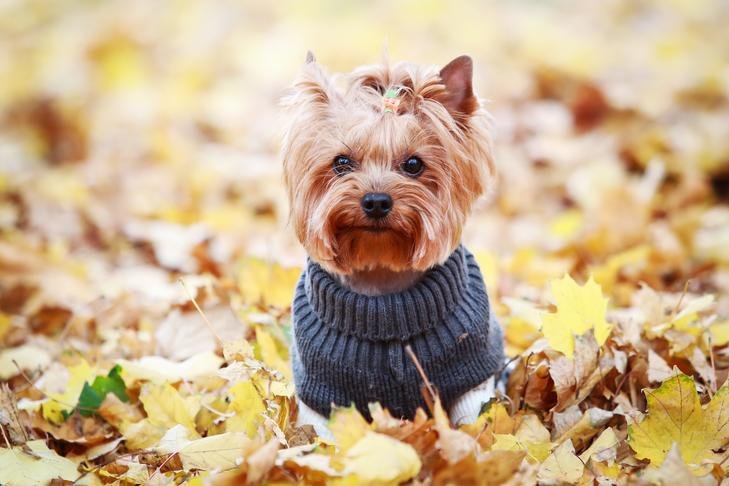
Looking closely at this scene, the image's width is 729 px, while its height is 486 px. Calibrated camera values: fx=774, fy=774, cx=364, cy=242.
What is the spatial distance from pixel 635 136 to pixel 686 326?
2691 mm

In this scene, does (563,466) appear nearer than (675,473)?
No

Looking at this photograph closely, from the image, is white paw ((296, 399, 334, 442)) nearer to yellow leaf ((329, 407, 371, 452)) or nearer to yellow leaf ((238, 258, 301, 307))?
yellow leaf ((329, 407, 371, 452))

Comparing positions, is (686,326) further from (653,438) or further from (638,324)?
(653,438)

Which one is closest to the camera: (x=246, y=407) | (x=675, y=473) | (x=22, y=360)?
(x=675, y=473)

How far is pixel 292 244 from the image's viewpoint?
4281 mm

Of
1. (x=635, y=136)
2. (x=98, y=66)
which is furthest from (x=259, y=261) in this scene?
(x=98, y=66)

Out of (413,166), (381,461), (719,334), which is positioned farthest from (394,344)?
(719,334)

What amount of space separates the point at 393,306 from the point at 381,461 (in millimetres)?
685

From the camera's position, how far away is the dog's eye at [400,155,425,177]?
2377mm

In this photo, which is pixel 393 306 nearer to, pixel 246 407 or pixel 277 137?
pixel 246 407

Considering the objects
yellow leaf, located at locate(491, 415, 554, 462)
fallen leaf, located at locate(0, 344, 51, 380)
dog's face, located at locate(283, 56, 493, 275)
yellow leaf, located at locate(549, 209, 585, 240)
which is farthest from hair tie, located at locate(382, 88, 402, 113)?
yellow leaf, located at locate(549, 209, 585, 240)

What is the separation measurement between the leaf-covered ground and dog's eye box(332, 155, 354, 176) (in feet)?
1.99

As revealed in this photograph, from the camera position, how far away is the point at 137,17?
8.98 m

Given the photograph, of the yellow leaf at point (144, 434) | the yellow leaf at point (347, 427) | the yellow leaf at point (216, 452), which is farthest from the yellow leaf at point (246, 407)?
the yellow leaf at point (347, 427)
